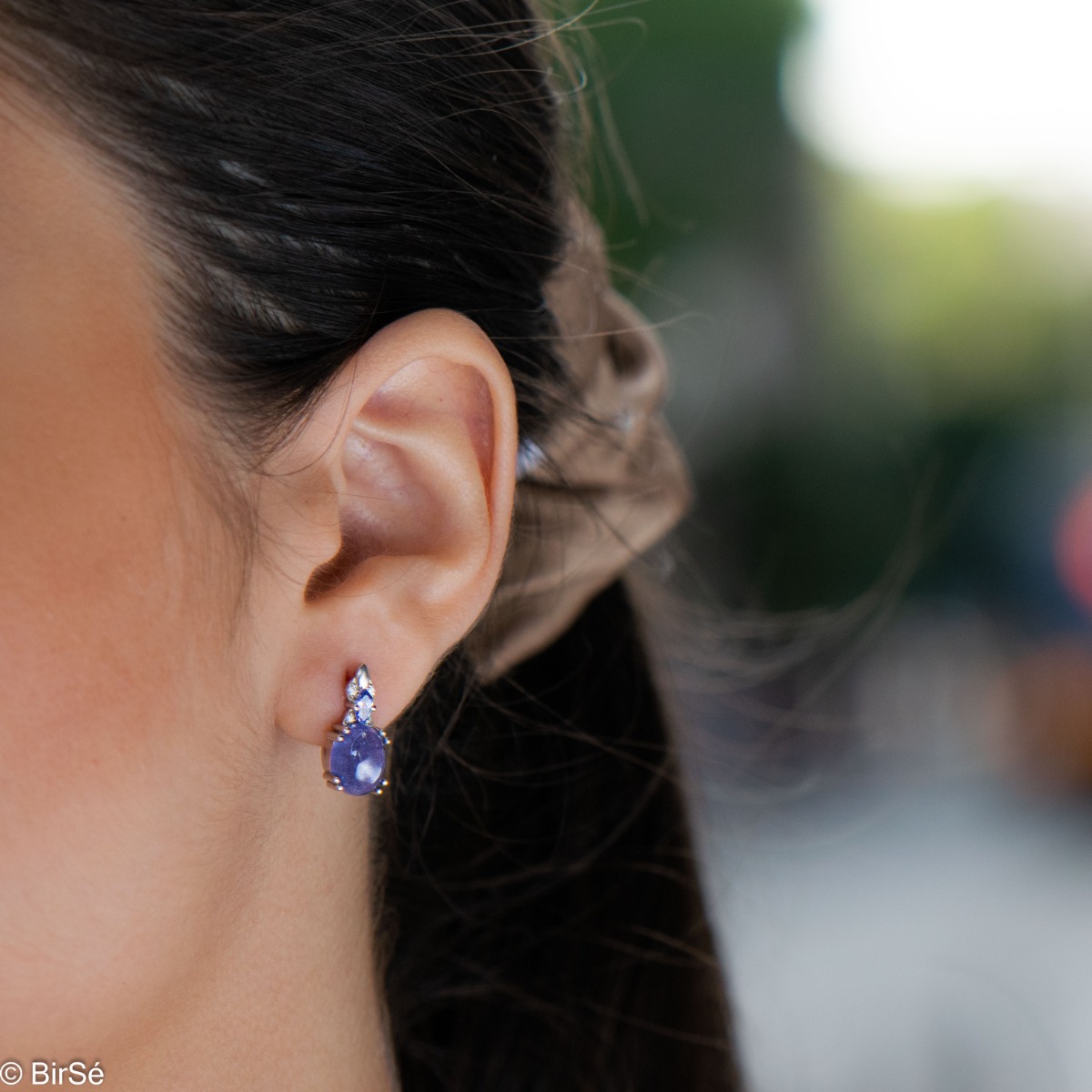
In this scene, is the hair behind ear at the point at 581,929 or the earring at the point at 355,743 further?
the hair behind ear at the point at 581,929

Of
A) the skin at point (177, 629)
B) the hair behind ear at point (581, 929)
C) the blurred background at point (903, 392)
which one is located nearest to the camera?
the skin at point (177, 629)

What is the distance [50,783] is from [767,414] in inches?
197

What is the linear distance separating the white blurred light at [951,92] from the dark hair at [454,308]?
14.0 ft

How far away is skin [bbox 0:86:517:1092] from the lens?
71 centimetres

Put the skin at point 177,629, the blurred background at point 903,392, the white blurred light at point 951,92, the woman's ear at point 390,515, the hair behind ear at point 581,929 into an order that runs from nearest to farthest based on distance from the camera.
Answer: the skin at point 177,629 < the woman's ear at point 390,515 < the hair behind ear at point 581,929 < the blurred background at point 903,392 < the white blurred light at point 951,92

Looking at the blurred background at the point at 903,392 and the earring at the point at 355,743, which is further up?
the earring at the point at 355,743

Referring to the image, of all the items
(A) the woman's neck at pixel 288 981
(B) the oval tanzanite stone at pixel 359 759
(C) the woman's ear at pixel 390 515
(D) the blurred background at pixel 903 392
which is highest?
(C) the woman's ear at pixel 390 515

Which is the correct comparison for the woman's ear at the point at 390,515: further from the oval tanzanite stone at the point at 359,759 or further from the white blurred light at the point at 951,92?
the white blurred light at the point at 951,92

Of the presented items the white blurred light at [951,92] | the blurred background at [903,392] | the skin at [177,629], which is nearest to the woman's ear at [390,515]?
the skin at [177,629]

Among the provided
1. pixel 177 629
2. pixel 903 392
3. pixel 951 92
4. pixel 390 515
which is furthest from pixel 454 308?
pixel 903 392

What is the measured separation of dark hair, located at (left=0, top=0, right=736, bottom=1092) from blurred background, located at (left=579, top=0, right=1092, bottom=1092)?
2.48 metres

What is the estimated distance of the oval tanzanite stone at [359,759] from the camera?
2.66 ft

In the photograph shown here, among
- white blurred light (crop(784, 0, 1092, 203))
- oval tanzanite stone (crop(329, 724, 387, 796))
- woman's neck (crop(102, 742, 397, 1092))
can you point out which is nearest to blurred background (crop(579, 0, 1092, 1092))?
white blurred light (crop(784, 0, 1092, 203))

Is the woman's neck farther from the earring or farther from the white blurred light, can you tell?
the white blurred light
